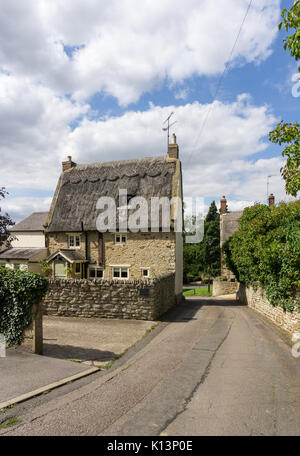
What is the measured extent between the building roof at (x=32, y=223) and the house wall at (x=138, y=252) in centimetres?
1004

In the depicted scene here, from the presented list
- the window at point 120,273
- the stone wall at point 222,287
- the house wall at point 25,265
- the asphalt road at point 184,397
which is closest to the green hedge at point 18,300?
the asphalt road at point 184,397

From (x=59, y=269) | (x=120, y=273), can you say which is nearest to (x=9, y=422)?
(x=120, y=273)

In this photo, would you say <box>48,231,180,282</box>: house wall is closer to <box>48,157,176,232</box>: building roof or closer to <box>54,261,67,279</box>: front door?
<box>48,157,176,232</box>: building roof

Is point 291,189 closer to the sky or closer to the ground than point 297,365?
closer to the sky

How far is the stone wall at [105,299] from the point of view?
14.3m

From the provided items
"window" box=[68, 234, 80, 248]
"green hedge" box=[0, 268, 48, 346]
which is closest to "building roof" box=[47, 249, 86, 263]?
"window" box=[68, 234, 80, 248]

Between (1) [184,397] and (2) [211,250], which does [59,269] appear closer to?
(1) [184,397]

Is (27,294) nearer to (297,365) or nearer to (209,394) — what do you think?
(209,394)

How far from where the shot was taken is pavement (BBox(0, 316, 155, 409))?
653 cm

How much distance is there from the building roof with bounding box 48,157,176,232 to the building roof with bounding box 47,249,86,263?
184 centimetres

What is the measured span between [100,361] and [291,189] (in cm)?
693
